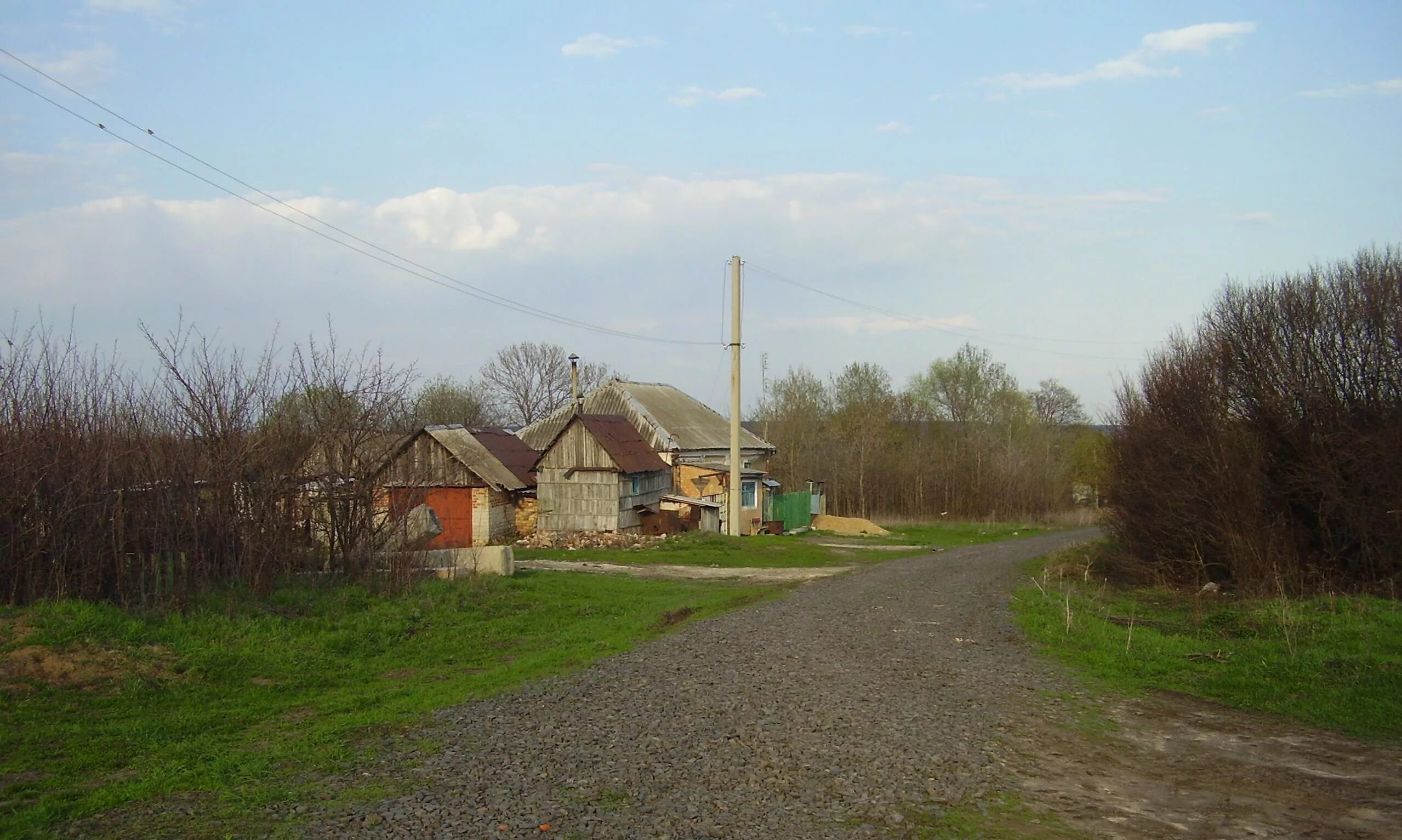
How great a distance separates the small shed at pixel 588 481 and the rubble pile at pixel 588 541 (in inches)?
24.3

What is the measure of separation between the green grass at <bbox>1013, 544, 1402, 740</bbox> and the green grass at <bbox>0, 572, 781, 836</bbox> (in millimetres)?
5755

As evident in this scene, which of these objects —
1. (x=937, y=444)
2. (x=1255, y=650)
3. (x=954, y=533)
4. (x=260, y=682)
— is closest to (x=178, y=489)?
(x=260, y=682)

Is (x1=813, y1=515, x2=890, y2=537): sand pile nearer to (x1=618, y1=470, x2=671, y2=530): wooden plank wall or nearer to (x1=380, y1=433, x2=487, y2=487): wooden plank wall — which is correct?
(x1=618, y1=470, x2=671, y2=530): wooden plank wall

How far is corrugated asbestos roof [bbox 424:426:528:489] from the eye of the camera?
3300 cm

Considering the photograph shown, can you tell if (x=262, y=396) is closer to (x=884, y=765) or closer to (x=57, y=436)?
(x=57, y=436)

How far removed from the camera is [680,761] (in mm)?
7102

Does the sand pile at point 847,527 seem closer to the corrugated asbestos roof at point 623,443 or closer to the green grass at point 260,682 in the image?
the corrugated asbestos roof at point 623,443

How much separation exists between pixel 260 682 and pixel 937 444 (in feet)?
178

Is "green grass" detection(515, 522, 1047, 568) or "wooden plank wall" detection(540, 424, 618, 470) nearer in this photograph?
"green grass" detection(515, 522, 1047, 568)

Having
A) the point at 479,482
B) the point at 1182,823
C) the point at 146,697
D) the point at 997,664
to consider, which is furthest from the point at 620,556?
the point at 1182,823

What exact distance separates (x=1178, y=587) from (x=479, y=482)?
2234 centimetres

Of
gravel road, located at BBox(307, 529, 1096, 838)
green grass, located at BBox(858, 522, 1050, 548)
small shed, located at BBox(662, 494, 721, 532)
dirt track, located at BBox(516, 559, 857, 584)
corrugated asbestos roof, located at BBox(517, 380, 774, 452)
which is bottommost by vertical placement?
green grass, located at BBox(858, 522, 1050, 548)

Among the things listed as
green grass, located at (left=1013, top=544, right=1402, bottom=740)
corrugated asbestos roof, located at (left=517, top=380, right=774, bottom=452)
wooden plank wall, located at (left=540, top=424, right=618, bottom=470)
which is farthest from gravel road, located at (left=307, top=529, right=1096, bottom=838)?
corrugated asbestos roof, located at (left=517, top=380, right=774, bottom=452)

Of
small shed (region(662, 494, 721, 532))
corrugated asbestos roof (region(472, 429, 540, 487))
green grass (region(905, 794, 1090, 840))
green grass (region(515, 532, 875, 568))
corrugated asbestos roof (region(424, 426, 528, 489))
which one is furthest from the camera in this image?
corrugated asbestos roof (region(472, 429, 540, 487))
